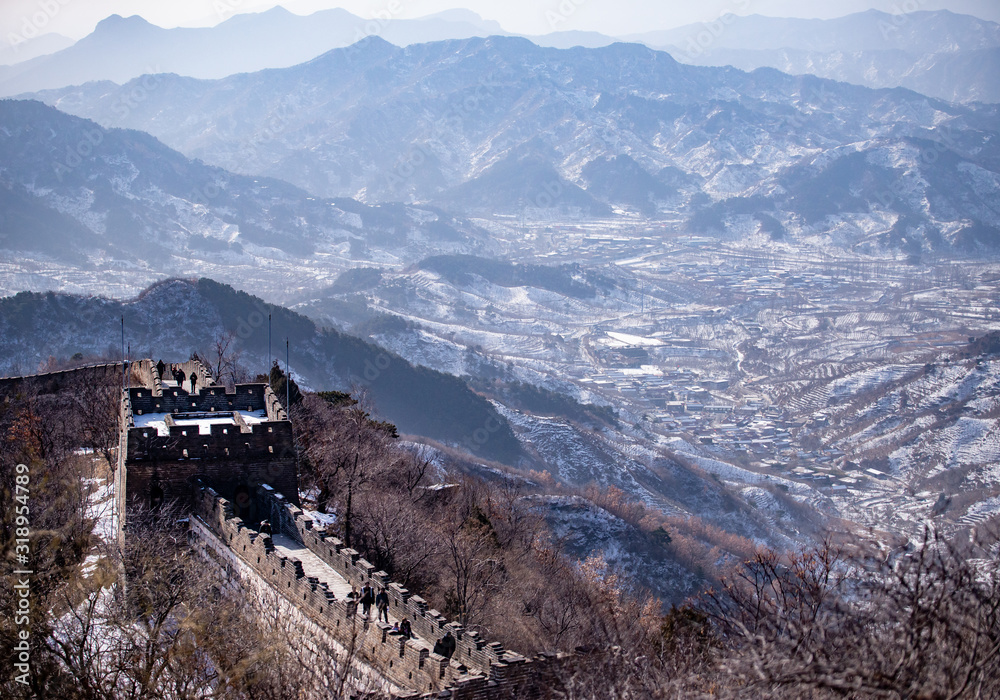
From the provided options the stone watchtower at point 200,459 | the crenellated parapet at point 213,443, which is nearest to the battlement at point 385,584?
the stone watchtower at point 200,459

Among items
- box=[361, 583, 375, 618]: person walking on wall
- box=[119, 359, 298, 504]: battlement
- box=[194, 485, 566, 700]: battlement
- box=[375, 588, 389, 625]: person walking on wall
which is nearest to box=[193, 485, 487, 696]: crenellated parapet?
box=[194, 485, 566, 700]: battlement

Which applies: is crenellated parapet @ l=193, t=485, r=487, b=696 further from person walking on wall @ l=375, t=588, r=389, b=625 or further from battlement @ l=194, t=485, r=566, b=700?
person walking on wall @ l=375, t=588, r=389, b=625

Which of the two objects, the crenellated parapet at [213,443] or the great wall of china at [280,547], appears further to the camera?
the crenellated parapet at [213,443]

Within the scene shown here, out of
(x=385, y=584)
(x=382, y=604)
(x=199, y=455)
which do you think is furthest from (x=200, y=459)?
(x=382, y=604)

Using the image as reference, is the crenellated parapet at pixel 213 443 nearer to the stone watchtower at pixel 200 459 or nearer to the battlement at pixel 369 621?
the stone watchtower at pixel 200 459

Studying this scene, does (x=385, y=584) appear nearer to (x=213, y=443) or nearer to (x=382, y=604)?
(x=382, y=604)

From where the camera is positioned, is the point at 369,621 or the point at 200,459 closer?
the point at 369,621

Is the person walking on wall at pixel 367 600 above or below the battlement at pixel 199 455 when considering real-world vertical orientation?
below

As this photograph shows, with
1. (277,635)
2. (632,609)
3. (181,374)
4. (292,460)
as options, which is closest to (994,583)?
(277,635)

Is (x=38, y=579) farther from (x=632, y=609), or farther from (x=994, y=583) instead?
(x=632, y=609)
